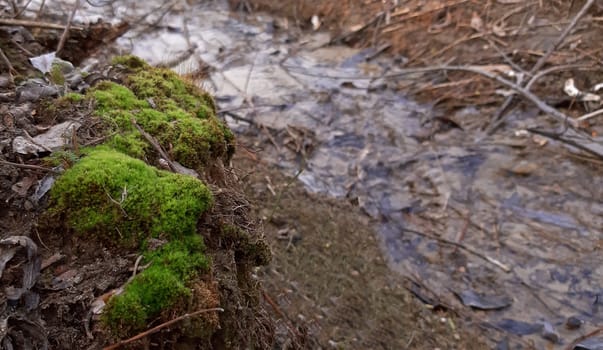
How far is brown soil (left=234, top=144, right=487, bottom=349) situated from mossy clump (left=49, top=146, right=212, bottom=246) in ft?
3.53

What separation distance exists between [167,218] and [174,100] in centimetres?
108

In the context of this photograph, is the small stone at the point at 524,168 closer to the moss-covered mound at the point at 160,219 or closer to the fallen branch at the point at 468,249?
the fallen branch at the point at 468,249

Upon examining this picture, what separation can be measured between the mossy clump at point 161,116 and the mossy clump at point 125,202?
285mm

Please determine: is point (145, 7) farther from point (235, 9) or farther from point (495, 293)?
point (495, 293)

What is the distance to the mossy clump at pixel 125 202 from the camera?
1.68m

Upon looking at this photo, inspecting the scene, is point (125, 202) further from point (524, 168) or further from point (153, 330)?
point (524, 168)

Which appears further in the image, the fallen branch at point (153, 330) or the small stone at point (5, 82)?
the small stone at point (5, 82)

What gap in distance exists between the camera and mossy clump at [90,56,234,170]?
84.0 inches

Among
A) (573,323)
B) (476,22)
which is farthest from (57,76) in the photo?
(476,22)

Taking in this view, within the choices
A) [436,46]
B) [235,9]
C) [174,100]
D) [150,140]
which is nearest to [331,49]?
[436,46]

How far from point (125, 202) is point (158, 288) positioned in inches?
15.0

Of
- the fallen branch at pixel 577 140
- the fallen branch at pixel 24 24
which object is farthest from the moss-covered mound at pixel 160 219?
the fallen branch at pixel 577 140

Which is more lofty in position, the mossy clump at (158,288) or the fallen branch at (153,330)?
the mossy clump at (158,288)

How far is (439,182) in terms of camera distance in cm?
482
